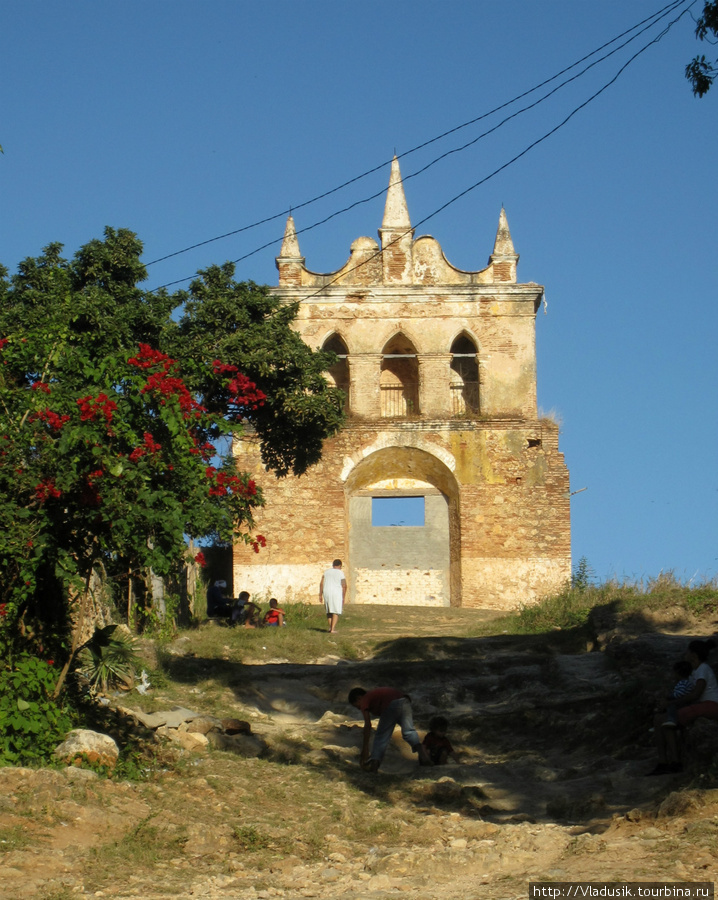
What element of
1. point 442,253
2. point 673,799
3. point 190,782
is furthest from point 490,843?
point 442,253

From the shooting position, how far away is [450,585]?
91.7 feet

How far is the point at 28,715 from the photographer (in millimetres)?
10070

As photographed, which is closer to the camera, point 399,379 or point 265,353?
point 265,353

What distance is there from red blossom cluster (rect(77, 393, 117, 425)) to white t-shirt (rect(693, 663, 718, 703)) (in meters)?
5.47

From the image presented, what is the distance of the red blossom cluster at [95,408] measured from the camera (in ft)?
31.5

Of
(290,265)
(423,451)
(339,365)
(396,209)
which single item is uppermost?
(396,209)

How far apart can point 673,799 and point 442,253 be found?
832 inches

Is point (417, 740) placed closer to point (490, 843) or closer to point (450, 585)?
point (490, 843)

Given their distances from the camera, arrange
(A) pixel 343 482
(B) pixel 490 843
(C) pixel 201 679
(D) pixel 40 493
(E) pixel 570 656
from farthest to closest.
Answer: (A) pixel 343 482, (E) pixel 570 656, (C) pixel 201 679, (D) pixel 40 493, (B) pixel 490 843

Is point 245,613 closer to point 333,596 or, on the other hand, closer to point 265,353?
point 333,596

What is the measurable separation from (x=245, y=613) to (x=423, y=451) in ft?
26.7

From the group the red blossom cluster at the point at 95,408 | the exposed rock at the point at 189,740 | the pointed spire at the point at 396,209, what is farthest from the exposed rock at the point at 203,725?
the pointed spire at the point at 396,209

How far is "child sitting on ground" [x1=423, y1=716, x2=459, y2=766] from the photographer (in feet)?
40.3

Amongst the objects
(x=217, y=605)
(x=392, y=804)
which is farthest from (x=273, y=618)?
(x=392, y=804)
